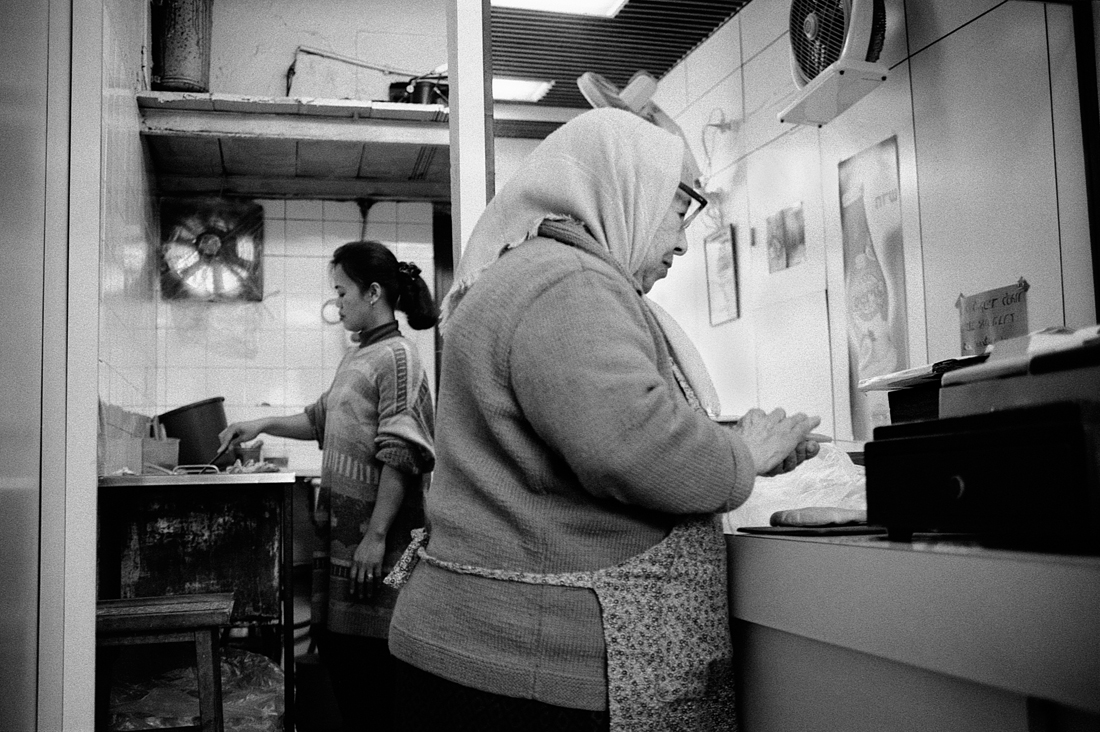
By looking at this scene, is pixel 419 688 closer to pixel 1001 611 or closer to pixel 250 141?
pixel 1001 611

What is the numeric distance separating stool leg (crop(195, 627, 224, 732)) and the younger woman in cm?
50

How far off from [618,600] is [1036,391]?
1.78 feet

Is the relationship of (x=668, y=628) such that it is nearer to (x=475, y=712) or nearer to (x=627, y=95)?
(x=475, y=712)

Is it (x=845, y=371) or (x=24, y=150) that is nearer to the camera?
(x=24, y=150)

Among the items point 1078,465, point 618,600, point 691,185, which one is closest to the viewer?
point 1078,465

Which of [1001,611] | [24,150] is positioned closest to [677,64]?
[24,150]

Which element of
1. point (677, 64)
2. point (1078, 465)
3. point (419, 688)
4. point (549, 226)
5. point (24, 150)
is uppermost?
point (677, 64)

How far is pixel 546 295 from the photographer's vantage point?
4.17 feet

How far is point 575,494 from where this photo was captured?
1280 millimetres

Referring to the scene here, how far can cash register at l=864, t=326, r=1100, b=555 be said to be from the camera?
0.85 meters

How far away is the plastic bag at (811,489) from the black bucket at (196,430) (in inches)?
107

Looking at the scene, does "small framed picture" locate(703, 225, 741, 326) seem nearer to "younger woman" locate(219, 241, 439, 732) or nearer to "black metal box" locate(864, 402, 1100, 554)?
"younger woman" locate(219, 241, 439, 732)

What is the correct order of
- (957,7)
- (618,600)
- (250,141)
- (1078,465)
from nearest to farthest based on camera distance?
(1078,465)
(618,600)
(957,7)
(250,141)

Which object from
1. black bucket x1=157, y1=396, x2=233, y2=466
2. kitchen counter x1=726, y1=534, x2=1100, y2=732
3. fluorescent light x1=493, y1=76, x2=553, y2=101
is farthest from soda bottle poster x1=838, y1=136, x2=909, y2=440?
black bucket x1=157, y1=396, x2=233, y2=466
